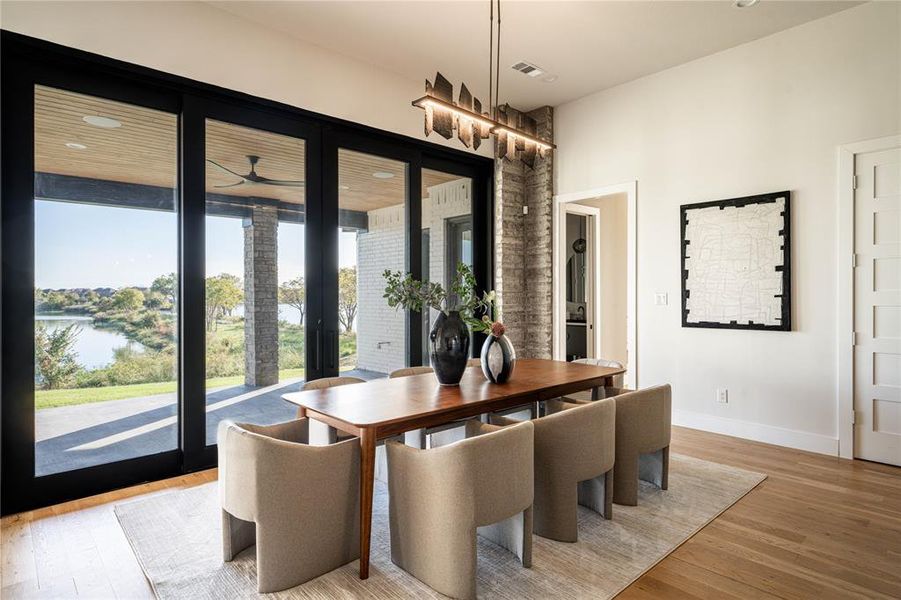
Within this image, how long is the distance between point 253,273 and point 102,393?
3.98ft

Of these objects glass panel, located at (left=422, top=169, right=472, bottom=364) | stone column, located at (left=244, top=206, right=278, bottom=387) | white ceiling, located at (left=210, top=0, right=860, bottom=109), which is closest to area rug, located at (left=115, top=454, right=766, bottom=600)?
stone column, located at (left=244, top=206, right=278, bottom=387)

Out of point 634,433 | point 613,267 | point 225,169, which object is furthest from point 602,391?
point 613,267

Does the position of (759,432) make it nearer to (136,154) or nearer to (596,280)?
(596,280)

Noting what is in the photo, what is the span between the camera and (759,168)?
399 cm

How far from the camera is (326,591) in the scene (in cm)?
197

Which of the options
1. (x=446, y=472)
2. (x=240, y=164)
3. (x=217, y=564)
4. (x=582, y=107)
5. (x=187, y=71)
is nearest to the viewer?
(x=446, y=472)

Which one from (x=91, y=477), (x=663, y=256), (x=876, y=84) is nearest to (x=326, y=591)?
(x=91, y=477)

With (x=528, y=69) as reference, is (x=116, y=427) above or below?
below

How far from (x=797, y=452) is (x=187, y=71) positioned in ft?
16.7

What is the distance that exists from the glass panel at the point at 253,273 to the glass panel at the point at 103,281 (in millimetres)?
268

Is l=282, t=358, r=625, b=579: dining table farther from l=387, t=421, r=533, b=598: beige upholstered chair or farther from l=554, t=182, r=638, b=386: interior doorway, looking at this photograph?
l=554, t=182, r=638, b=386: interior doorway

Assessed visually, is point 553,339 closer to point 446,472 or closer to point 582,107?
point 582,107

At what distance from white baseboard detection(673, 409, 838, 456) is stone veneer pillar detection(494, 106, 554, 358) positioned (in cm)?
153

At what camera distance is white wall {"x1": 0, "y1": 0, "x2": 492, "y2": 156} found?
2.90 meters
